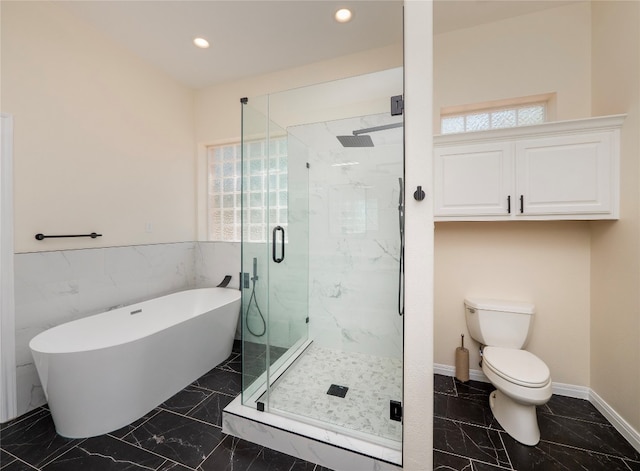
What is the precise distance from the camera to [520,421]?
5.27 ft

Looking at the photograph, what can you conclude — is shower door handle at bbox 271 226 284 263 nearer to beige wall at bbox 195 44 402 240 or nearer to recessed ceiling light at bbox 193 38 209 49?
beige wall at bbox 195 44 402 240

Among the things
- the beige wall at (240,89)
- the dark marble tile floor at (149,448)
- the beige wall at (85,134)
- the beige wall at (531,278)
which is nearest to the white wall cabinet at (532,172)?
the beige wall at (531,278)

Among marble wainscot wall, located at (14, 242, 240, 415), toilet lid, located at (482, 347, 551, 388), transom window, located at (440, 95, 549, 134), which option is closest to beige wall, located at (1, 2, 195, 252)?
marble wainscot wall, located at (14, 242, 240, 415)

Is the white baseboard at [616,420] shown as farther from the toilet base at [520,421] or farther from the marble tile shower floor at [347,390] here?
the marble tile shower floor at [347,390]

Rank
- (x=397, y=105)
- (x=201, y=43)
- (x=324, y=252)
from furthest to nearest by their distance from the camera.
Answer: (x=324, y=252) < (x=201, y=43) < (x=397, y=105)

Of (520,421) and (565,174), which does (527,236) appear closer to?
(565,174)

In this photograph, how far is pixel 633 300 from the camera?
5.15ft

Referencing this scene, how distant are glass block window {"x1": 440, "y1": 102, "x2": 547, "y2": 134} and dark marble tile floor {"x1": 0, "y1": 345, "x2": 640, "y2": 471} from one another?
2194mm

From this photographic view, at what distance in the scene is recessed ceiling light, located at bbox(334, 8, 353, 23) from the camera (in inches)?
80.0

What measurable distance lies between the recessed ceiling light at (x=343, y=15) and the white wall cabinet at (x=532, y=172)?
3.97 feet

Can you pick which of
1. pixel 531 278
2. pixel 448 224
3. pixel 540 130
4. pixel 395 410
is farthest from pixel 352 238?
pixel 540 130

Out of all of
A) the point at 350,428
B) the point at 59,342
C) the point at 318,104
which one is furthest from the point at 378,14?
the point at 59,342

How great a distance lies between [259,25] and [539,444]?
11.8 feet

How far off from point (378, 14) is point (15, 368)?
368 cm
